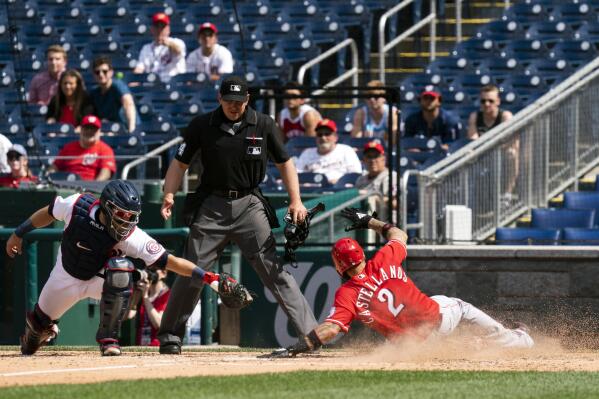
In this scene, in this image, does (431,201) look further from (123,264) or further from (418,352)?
(123,264)

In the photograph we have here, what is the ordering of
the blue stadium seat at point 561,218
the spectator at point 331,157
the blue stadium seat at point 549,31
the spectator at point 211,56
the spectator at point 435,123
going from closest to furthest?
the blue stadium seat at point 561,218 → the spectator at point 331,157 → the spectator at point 435,123 → the blue stadium seat at point 549,31 → the spectator at point 211,56

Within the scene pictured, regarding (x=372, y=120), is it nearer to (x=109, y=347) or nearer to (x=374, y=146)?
(x=374, y=146)

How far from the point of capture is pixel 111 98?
16047 mm

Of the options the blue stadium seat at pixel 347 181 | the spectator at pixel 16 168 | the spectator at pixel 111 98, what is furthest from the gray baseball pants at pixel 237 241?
the spectator at pixel 111 98

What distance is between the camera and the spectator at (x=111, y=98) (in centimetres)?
1584

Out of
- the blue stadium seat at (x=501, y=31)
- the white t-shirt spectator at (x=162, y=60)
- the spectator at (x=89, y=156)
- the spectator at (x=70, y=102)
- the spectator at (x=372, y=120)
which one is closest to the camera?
the spectator at (x=89, y=156)

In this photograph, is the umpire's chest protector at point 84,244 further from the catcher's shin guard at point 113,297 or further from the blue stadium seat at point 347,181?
the blue stadium seat at point 347,181

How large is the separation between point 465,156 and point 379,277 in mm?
3562

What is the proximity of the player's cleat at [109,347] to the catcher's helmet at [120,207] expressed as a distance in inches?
27.3

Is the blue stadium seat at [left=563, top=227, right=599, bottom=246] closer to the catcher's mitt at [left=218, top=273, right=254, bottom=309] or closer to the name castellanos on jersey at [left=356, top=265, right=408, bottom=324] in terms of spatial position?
the name castellanos on jersey at [left=356, top=265, right=408, bottom=324]

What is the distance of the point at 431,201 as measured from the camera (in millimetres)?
12453

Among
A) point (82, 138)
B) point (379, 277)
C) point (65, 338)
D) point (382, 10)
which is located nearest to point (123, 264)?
point (379, 277)

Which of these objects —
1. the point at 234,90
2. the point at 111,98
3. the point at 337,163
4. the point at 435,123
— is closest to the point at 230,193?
the point at 234,90

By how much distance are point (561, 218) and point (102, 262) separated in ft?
16.1
